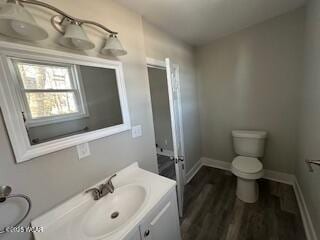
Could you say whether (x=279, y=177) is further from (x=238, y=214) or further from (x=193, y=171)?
(x=193, y=171)

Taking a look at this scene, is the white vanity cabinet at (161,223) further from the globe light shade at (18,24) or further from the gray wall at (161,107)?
the gray wall at (161,107)

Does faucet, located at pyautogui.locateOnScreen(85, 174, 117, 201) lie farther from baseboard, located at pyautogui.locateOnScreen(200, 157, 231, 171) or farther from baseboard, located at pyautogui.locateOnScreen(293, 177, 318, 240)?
baseboard, located at pyautogui.locateOnScreen(200, 157, 231, 171)

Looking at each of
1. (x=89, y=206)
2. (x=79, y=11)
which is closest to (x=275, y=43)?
(x=79, y=11)

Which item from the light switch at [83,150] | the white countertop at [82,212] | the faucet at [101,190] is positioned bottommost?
the white countertop at [82,212]

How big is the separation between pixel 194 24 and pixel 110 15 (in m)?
1.07

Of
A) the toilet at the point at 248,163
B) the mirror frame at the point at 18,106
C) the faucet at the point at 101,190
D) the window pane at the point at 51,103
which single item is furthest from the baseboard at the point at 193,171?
the window pane at the point at 51,103

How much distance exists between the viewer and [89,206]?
1008 millimetres

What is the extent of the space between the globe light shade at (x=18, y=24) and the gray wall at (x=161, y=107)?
6.57ft

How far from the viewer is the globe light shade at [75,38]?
0.87 metres

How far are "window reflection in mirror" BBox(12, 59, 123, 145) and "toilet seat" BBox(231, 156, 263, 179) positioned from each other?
1.61 m

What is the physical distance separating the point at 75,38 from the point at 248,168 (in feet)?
7.23

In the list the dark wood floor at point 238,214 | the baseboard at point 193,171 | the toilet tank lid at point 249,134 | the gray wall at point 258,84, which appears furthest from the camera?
the baseboard at point 193,171

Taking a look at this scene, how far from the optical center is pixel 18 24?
69cm

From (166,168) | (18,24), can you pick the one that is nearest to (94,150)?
(18,24)
